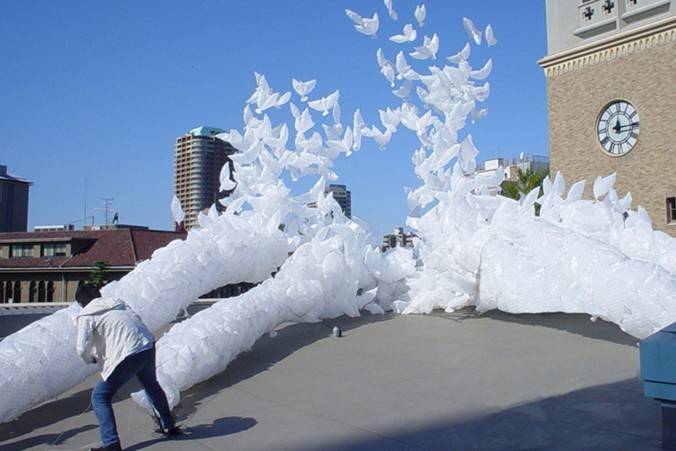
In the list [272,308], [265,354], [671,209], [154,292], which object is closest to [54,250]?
[671,209]

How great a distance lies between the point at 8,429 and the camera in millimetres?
5457

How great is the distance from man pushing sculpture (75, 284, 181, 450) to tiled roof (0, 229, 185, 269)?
117 ft

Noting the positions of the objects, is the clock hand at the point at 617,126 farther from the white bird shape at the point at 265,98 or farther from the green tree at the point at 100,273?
the green tree at the point at 100,273

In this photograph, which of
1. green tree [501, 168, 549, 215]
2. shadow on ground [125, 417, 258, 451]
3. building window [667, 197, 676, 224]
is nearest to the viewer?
shadow on ground [125, 417, 258, 451]

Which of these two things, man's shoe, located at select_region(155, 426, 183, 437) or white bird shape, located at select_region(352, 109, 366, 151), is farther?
white bird shape, located at select_region(352, 109, 366, 151)

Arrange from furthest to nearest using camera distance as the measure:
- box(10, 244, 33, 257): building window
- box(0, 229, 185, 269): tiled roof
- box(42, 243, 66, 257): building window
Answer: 1. box(10, 244, 33, 257): building window
2. box(42, 243, 66, 257): building window
3. box(0, 229, 185, 269): tiled roof

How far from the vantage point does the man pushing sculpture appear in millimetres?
4504

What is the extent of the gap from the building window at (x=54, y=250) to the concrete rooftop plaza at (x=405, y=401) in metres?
38.0

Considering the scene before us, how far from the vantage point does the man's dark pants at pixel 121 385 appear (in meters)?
4.49

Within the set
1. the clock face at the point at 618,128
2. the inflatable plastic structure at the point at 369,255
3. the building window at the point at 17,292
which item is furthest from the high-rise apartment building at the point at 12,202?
the inflatable plastic structure at the point at 369,255

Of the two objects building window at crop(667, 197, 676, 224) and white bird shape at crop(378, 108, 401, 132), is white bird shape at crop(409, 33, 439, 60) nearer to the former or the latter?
white bird shape at crop(378, 108, 401, 132)

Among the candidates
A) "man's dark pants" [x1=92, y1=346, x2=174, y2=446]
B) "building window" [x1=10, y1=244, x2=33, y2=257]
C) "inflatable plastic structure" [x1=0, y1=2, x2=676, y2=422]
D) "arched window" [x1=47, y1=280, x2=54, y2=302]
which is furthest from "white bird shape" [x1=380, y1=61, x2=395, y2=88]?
"building window" [x1=10, y1=244, x2=33, y2=257]

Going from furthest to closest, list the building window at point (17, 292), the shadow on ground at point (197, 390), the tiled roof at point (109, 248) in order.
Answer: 1. the building window at point (17, 292)
2. the tiled roof at point (109, 248)
3. the shadow on ground at point (197, 390)

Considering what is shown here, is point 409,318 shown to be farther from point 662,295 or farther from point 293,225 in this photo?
point 662,295
